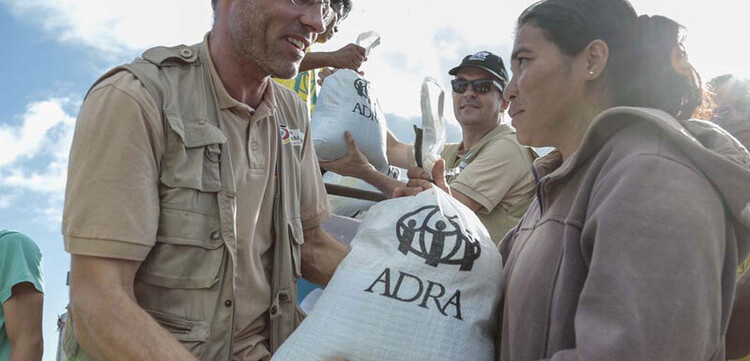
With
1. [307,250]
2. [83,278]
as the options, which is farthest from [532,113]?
[83,278]

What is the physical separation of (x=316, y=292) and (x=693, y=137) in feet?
7.64

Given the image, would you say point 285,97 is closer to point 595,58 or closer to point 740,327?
point 595,58

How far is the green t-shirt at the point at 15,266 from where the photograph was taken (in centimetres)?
326

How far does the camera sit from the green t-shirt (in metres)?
3.26

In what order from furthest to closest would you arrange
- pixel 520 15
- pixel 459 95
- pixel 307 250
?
pixel 459 95 < pixel 307 250 < pixel 520 15

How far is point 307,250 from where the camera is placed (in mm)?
2400

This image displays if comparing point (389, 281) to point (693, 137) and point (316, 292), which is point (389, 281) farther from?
point (316, 292)

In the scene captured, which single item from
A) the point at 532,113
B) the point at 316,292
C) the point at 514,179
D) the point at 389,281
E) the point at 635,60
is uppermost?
the point at 635,60

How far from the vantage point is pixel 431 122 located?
2.09m

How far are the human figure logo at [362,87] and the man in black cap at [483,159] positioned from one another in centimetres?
27

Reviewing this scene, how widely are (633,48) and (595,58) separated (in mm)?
91

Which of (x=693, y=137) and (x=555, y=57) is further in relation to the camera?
(x=555, y=57)

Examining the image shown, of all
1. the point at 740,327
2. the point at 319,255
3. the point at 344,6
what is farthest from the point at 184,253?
the point at 344,6

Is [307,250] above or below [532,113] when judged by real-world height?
below
